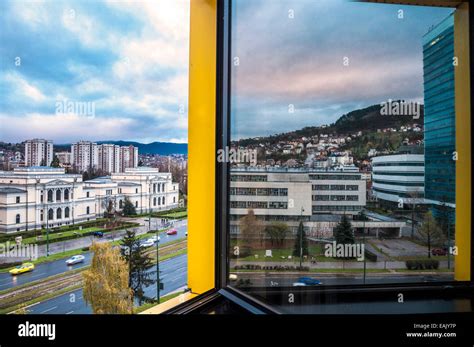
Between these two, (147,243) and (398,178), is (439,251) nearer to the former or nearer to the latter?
(398,178)

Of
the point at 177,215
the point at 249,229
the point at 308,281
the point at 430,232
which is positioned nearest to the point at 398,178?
the point at 430,232

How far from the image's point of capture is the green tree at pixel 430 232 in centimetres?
237

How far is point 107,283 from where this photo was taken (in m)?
1.72

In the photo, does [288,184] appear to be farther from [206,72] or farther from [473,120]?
[473,120]

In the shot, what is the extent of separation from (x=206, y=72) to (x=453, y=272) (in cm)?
280

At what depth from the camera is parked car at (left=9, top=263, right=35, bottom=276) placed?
1.52m

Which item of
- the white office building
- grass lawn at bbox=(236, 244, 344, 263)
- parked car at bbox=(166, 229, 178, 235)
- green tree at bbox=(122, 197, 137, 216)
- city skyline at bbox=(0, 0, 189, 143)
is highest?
city skyline at bbox=(0, 0, 189, 143)

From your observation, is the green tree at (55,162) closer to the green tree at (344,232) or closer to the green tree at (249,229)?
the green tree at (249,229)

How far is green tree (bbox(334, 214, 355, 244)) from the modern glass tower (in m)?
0.85

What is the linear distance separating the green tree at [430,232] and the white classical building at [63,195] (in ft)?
7.69

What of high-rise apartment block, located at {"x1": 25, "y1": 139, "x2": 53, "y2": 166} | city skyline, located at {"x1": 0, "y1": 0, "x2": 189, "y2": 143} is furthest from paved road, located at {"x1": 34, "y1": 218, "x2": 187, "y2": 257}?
city skyline, located at {"x1": 0, "y1": 0, "x2": 189, "y2": 143}

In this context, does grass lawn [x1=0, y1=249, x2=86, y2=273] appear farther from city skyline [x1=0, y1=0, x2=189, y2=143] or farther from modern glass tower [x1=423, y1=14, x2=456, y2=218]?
modern glass tower [x1=423, y1=14, x2=456, y2=218]

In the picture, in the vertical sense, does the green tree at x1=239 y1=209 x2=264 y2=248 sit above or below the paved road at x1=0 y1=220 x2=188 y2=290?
above

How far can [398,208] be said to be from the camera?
235cm
